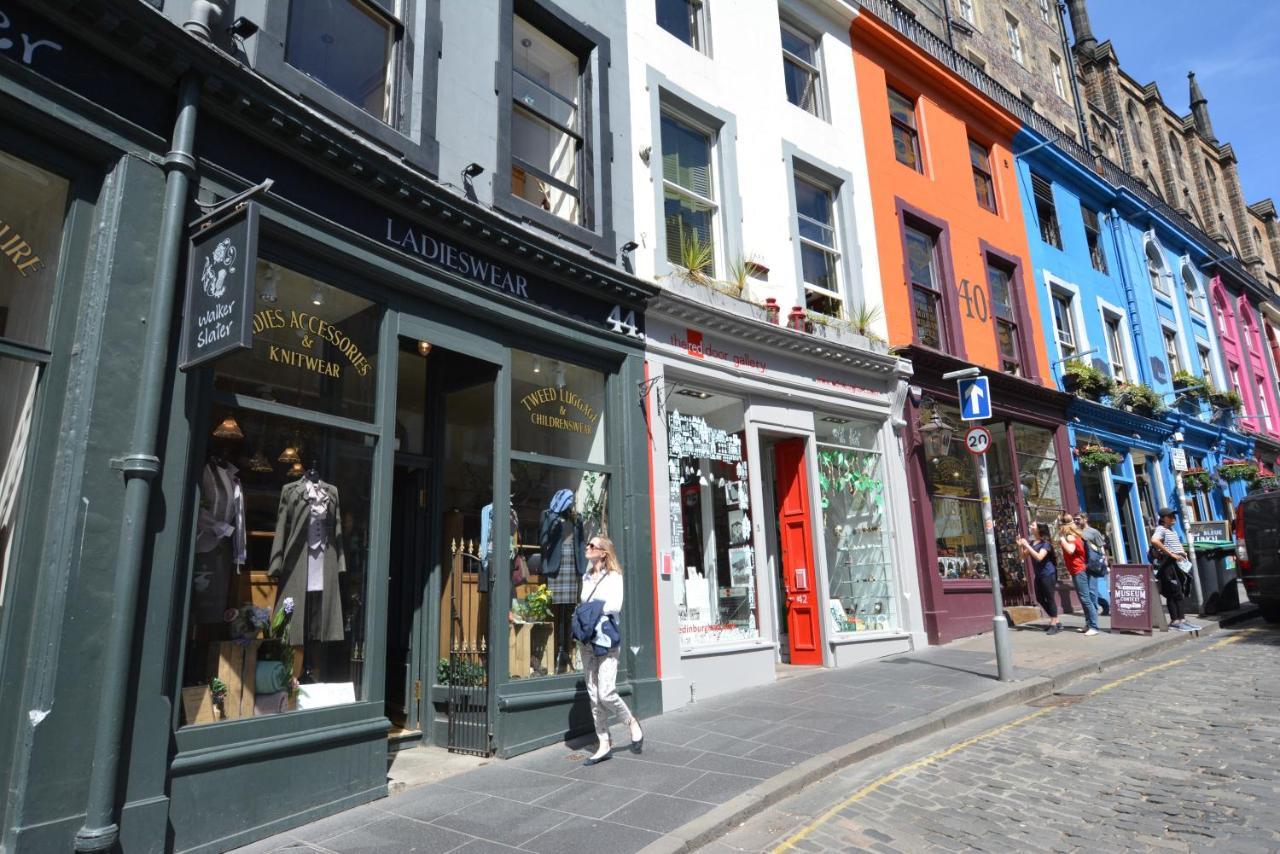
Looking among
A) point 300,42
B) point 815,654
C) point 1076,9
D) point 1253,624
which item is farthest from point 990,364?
point 1076,9

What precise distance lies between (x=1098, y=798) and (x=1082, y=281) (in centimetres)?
1706

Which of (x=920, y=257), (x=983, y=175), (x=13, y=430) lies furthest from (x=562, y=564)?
(x=983, y=175)

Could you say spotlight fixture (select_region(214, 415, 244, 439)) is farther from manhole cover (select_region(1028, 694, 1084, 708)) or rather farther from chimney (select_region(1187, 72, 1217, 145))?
chimney (select_region(1187, 72, 1217, 145))

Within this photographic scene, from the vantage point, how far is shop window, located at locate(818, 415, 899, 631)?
452 inches

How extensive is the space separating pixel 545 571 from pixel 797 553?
457 centimetres

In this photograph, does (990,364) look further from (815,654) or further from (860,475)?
(815,654)

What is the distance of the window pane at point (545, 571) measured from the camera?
754 cm

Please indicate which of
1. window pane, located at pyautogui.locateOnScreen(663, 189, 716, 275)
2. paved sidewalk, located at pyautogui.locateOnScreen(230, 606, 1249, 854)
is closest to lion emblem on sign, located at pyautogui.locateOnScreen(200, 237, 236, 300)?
paved sidewalk, located at pyautogui.locateOnScreen(230, 606, 1249, 854)

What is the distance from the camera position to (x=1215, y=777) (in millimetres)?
5367

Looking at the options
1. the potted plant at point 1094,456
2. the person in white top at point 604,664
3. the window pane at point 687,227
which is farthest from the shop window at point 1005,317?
the person in white top at point 604,664

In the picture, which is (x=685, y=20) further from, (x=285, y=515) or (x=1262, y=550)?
(x=1262, y=550)

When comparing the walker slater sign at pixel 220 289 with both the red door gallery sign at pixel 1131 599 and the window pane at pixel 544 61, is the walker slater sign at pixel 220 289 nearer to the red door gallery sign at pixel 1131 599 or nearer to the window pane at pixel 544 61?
the window pane at pixel 544 61

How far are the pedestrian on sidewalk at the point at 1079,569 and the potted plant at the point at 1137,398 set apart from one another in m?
7.57

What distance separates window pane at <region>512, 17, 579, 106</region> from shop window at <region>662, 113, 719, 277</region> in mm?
1644
